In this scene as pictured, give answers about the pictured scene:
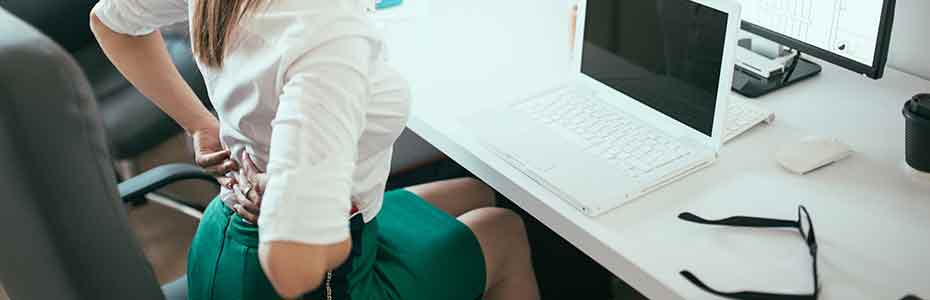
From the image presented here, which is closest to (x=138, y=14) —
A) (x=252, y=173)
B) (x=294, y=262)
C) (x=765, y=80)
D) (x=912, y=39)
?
(x=252, y=173)

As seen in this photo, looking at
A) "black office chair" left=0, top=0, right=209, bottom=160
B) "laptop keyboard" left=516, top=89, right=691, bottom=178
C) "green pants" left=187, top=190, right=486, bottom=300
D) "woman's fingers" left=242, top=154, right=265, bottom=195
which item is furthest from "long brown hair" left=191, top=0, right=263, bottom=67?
"black office chair" left=0, top=0, right=209, bottom=160

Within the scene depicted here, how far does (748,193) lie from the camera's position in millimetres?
1288

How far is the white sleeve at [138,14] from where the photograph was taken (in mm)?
1271

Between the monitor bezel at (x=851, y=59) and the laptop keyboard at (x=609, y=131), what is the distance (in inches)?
12.5

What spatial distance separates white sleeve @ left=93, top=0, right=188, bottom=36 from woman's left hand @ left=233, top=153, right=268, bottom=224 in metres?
0.24

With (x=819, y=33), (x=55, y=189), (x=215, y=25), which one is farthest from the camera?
(x=819, y=33)

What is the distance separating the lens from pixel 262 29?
3.41ft

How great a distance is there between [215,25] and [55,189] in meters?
0.25

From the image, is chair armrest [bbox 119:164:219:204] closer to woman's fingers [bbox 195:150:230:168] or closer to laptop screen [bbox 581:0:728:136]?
woman's fingers [bbox 195:150:230:168]

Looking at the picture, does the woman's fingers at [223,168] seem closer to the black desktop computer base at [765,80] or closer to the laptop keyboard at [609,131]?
the laptop keyboard at [609,131]

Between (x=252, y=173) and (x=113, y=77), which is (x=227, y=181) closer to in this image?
(x=252, y=173)

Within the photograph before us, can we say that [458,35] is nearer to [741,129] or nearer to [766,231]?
[741,129]

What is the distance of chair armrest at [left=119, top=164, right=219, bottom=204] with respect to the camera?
152 centimetres

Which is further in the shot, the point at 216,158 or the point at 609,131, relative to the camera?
the point at 609,131
